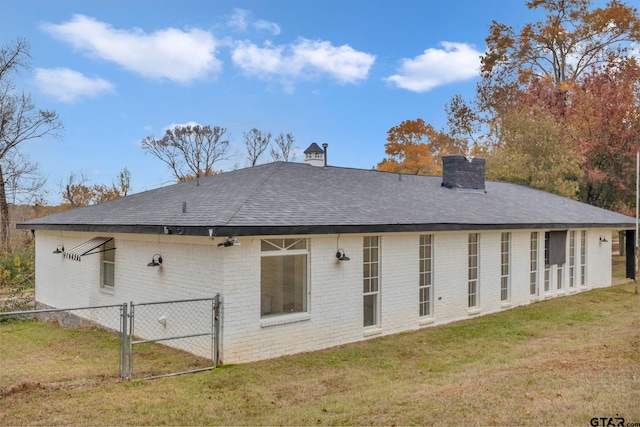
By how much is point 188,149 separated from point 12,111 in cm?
1418

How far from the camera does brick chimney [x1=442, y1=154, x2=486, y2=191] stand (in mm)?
16625

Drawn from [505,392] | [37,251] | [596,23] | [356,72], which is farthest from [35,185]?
[596,23]

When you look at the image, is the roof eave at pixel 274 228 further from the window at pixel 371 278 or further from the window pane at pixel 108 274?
the window pane at pixel 108 274

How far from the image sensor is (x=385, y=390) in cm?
674

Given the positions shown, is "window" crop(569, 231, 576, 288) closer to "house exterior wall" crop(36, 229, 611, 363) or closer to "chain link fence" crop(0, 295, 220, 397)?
"house exterior wall" crop(36, 229, 611, 363)

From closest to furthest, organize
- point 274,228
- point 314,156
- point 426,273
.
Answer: point 274,228
point 426,273
point 314,156

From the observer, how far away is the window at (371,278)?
10.2 metres

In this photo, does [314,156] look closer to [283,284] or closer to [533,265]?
[283,284]

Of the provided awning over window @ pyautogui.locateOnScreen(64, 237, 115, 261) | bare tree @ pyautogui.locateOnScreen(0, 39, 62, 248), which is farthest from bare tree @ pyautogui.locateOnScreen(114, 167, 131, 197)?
awning over window @ pyautogui.locateOnScreen(64, 237, 115, 261)

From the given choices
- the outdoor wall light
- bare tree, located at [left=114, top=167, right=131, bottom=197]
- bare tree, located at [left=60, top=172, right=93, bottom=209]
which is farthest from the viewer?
bare tree, located at [left=114, top=167, right=131, bottom=197]

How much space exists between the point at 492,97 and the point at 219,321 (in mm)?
35393

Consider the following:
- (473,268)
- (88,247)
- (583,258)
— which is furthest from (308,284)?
(583,258)

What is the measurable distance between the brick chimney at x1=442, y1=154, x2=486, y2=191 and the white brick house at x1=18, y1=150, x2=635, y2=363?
8.7 inches

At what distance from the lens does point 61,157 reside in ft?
98.3
